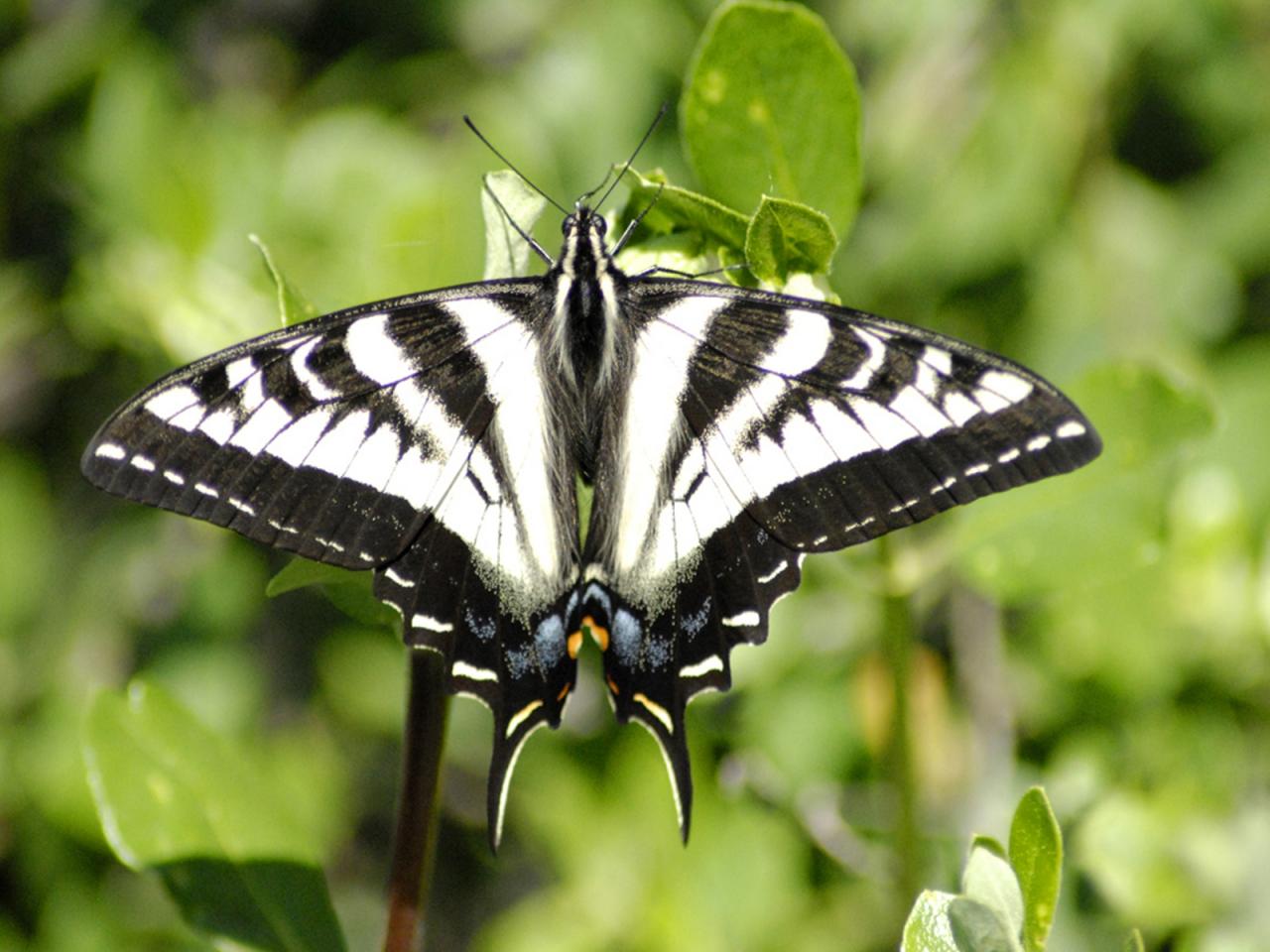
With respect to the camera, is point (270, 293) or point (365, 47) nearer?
point (270, 293)

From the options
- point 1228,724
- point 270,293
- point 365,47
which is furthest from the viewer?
point 365,47

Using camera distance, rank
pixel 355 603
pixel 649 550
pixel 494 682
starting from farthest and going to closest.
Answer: pixel 649 550, pixel 494 682, pixel 355 603

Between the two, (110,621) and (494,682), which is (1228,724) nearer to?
(494,682)

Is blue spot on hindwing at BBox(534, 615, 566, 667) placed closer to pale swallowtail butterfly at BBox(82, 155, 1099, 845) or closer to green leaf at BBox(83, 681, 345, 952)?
pale swallowtail butterfly at BBox(82, 155, 1099, 845)

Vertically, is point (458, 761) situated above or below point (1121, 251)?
below

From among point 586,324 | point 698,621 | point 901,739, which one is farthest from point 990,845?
point 586,324

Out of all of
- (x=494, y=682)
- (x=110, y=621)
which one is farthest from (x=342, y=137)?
(x=494, y=682)

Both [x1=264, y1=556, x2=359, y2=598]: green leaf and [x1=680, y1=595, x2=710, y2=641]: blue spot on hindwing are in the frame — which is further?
[x1=680, y1=595, x2=710, y2=641]: blue spot on hindwing

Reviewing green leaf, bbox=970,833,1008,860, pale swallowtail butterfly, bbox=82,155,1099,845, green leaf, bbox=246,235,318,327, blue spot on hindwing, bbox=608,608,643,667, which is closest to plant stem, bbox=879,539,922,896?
pale swallowtail butterfly, bbox=82,155,1099,845

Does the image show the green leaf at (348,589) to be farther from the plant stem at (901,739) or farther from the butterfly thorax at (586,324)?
the plant stem at (901,739)
